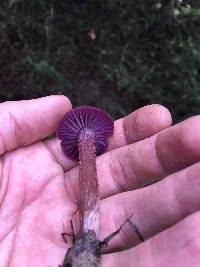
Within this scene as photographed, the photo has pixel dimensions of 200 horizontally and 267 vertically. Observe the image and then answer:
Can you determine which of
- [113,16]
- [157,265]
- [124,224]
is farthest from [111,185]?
[113,16]

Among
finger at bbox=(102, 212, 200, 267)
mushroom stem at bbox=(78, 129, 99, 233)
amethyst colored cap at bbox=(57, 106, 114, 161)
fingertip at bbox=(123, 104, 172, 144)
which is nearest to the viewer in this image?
finger at bbox=(102, 212, 200, 267)

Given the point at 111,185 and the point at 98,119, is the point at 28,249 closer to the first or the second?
the point at 111,185

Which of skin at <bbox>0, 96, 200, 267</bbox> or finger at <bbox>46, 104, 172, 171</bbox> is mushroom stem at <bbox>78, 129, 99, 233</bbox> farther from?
finger at <bbox>46, 104, 172, 171</bbox>

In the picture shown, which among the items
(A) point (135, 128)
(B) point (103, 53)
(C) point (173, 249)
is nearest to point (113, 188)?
(A) point (135, 128)

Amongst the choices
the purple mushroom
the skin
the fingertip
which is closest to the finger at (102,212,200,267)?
the skin

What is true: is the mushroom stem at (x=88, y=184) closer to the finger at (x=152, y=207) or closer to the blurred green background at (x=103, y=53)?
the finger at (x=152, y=207)

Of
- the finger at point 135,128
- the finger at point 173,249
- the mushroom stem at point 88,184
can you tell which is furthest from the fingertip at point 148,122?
the finger at point 173,249

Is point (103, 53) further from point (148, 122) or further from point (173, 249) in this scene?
point (173, 249)
